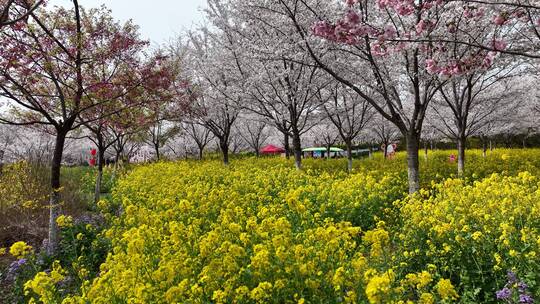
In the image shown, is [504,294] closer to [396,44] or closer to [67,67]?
[396,44]

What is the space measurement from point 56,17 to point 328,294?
7880 mm

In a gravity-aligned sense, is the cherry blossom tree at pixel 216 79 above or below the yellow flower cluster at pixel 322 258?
above

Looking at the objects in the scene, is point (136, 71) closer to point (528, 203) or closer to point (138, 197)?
point (138, 197)

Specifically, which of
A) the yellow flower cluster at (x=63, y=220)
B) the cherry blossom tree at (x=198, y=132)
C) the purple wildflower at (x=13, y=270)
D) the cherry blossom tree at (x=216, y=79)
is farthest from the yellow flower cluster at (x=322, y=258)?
the cherry blossom tree at (x=198, y=132)

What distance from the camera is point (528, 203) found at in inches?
230

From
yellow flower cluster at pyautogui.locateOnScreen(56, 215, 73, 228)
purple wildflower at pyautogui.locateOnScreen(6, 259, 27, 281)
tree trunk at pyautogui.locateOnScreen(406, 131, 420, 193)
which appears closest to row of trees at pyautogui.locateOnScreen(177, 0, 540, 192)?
tree trunk at pyautogui.locateOnScreen(406, 131, 420, 193)

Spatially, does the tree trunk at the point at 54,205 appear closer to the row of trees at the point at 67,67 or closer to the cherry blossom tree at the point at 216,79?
the row of trees at the point at 67,67

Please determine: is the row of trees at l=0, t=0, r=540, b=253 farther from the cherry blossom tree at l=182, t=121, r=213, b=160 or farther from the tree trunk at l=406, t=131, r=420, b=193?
the cherry blossom tree at l=182, t=121, r=213, b=160

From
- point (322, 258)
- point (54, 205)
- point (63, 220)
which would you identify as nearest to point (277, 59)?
point (54, 205)

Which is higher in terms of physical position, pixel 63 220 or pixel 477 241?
pixel 63 220

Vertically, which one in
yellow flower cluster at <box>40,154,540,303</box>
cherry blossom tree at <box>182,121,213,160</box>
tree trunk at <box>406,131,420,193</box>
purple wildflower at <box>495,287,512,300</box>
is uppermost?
cherry blossom tree at <box>182,121,213,160</box>

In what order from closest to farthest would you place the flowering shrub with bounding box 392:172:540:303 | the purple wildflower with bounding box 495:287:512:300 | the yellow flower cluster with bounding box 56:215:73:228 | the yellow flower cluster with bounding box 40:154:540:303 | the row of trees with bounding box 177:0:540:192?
the yellow flower cluster with bounding box 40:154:540:303 → the purple wildflower with bounding box 495:287:512:300 → the flowering shrub with bounding box 392:172:540:303 → the yellow flower cluster with bounding box 56:215:73:228 → the row of trees with bounding box 177:0:540:192

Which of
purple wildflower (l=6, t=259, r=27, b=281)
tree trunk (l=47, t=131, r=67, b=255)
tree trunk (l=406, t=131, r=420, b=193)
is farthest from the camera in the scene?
tree trunk (l=406, t=131, r=420, b=193)

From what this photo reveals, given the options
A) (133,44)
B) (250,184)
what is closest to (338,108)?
(250,184)
